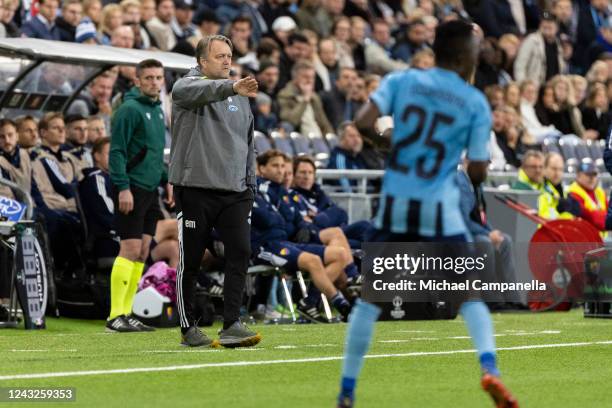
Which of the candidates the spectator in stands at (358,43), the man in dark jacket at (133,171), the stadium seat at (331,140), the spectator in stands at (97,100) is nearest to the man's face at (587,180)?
the stadium seat at (331,140)

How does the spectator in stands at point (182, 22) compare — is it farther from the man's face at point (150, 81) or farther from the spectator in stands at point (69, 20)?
the man's face at point (150, 81)

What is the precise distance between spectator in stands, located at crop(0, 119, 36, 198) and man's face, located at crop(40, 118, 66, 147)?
0.26m

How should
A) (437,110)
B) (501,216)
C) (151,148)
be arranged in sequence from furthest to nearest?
(501,216) → (151,148) → (437,110)

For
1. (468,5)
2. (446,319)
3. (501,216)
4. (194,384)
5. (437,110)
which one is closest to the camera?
(437,110)

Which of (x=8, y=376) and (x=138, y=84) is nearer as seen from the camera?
(x=8, y=376)

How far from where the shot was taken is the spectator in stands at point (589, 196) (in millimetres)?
18094

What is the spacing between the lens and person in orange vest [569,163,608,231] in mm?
18094

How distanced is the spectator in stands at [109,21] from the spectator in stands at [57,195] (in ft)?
12.0

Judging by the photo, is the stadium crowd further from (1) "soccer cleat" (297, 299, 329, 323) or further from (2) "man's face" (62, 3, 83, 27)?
(1) "soccer cleat" (297, 299, 329, 323)

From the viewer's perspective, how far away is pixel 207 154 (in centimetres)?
1080

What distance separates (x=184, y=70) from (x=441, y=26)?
29.7 feet

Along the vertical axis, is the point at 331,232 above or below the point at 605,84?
below

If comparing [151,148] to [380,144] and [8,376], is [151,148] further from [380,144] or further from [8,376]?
[380,144]

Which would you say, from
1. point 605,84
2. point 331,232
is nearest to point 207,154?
point 331,232
